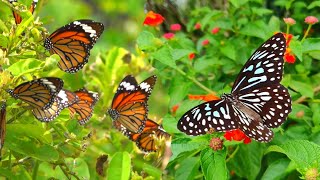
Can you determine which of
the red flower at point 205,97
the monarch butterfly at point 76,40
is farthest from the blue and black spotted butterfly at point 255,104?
the monarch butterfly at point 76,40

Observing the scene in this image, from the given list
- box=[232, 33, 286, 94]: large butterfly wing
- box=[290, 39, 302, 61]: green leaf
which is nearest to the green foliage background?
box=[290, 39, 302, 61]: green leaf

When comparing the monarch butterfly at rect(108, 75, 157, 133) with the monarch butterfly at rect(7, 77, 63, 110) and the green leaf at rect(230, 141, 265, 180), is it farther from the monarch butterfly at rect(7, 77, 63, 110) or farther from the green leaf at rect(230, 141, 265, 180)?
the monarch butterfly at rect(7, 77, 63, 110)

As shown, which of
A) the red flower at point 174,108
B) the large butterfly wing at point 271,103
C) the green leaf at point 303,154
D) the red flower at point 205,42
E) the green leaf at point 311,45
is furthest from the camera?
the red flower at point 205,42

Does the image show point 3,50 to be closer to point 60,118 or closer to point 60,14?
point 60,118

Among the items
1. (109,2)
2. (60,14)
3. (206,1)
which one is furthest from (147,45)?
(109,2)

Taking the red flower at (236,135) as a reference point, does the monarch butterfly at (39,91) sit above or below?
above

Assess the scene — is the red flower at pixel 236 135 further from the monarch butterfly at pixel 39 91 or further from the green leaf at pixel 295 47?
the monarch butterfly at pixel 39 91
